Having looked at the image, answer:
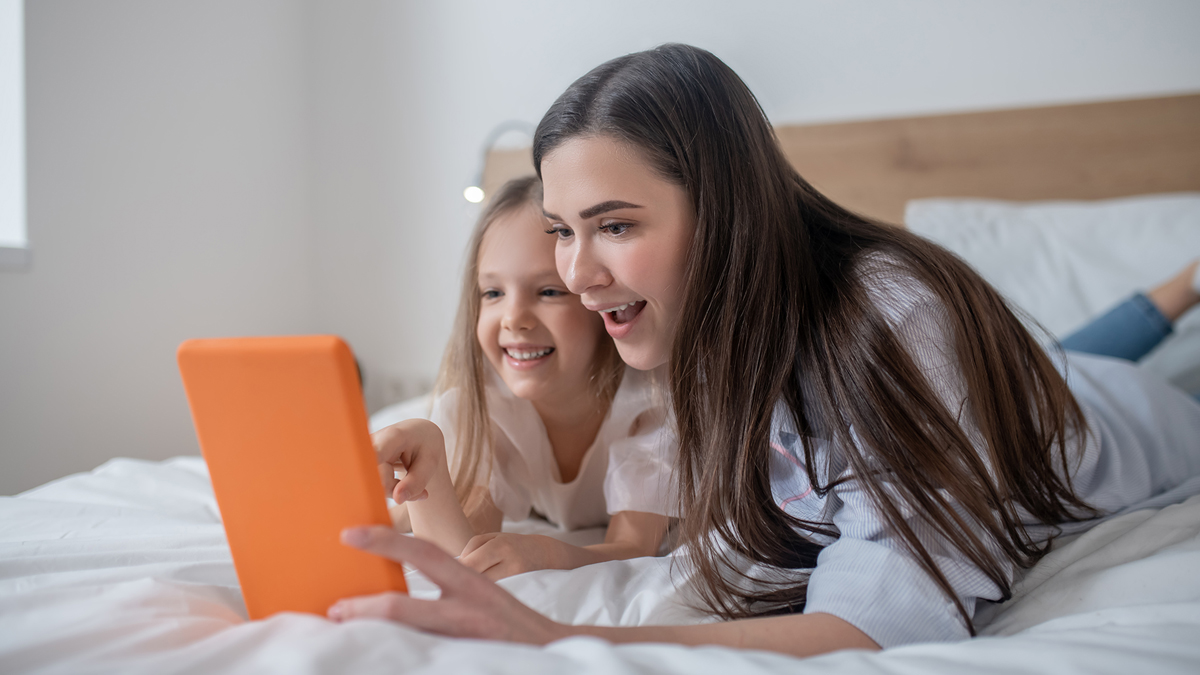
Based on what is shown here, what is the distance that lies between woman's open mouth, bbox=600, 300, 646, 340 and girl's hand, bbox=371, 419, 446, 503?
0.24 metres

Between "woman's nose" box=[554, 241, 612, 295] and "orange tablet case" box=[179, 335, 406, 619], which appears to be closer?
"orange tablet case" box=[179, 335, 406, 619]

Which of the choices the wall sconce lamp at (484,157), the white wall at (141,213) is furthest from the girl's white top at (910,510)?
the white wall at (141,213)

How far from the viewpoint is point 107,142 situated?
75.2 inches

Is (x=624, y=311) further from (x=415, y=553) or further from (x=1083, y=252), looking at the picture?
(x=1083, y=252)

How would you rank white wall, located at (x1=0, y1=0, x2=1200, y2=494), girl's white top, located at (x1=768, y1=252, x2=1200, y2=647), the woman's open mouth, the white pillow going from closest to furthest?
girl's white top, located at (x1=768, y1=252, x2=1200, y2=647) < the woman's open mouth < the white pillow < white wall, located at (x1=0, y1=0, x2=1200, y2=494)

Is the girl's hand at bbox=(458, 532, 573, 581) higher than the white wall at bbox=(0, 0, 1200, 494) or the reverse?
the reverse

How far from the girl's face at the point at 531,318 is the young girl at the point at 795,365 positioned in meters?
0.13

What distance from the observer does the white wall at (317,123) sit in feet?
5.55

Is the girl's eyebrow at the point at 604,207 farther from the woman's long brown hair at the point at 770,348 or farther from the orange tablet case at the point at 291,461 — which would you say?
the orange tablet case at the point at 291,461

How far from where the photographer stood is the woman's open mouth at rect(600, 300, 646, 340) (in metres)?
0.85

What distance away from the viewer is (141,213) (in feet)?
6.61

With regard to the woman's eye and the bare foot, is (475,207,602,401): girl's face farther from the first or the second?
the bare foot

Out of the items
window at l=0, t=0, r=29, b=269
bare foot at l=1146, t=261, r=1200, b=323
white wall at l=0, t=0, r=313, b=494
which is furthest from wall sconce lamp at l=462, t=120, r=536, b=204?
bare foot at l=1146, t=261, r=1200, b=323

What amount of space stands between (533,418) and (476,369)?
13 cm
